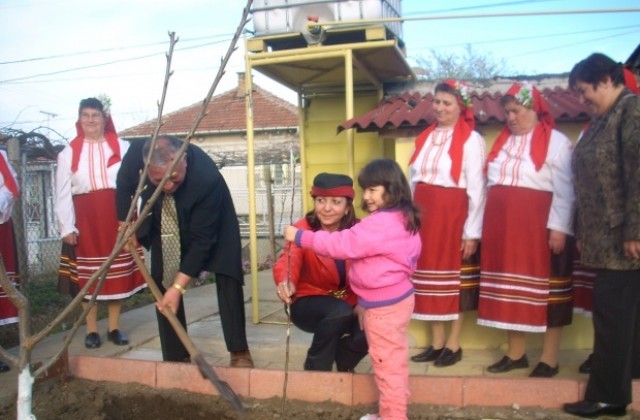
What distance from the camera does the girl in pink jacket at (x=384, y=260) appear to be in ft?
A: 9.87

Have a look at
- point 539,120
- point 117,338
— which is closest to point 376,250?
point 539,120

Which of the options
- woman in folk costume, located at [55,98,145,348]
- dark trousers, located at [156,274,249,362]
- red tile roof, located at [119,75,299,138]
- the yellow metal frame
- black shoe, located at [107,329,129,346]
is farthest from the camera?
red tile roof, located at [119,75,299,138]

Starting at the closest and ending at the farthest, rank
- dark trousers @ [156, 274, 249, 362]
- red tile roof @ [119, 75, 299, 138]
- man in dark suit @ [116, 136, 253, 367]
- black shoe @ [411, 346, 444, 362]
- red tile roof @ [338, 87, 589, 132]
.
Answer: man in dark suit @ [116, 136, 253, 367] < dark trousers @ [156, 274, 249, 362] < black shoe @ [411, 346, 444, 362] < red tile roof @ [338, 87, 589, 132] < red tile roof @ [119, 75, 299, 138]

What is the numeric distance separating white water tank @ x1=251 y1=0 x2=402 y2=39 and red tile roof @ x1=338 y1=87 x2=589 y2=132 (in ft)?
2.77

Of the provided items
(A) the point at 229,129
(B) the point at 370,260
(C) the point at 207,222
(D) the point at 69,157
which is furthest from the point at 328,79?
(A) the point at 229,129

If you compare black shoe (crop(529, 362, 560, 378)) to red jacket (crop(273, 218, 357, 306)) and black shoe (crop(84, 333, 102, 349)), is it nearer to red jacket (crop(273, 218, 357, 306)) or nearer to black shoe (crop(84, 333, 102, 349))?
red jacket (crop(273, 218, 357, 306))

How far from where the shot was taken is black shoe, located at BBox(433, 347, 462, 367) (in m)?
4.10

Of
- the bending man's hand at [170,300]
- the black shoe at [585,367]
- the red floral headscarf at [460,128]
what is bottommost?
the black shoe at [585,367]

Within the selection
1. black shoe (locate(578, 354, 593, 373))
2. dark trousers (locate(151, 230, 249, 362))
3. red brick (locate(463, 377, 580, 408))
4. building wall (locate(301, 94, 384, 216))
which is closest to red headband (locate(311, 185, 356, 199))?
dark trousers (locate(151, 230, 249, 362))

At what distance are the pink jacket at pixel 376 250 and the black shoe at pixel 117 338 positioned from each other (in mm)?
2438

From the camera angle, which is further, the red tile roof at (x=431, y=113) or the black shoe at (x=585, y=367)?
the red tile roof at (x=431, y=113)

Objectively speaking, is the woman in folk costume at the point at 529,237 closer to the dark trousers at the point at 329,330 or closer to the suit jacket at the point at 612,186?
the suit jacket at the point at 612,186

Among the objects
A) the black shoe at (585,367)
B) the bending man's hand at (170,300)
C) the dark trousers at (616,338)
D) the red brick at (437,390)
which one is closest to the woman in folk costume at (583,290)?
the black shoe at (585,367)

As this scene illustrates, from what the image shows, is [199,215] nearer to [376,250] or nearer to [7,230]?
[376,250]
